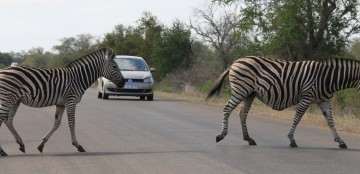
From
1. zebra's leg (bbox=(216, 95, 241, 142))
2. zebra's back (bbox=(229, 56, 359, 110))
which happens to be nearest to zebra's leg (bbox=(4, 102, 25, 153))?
zebra's leg (bbox=(216, 95, 241, 142))

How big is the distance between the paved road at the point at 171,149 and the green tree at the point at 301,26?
12.1 m

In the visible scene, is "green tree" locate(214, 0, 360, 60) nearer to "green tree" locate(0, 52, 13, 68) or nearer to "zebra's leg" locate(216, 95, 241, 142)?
"zebra's leg" locate(216, 95, 241, 142)

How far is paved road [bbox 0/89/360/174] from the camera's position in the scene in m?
9.13

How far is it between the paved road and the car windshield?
984cm

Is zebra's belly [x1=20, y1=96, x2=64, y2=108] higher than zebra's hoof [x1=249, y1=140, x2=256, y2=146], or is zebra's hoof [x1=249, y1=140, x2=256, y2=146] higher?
zebra's belly [x1=20, y1=96, x2=64, y2=108]

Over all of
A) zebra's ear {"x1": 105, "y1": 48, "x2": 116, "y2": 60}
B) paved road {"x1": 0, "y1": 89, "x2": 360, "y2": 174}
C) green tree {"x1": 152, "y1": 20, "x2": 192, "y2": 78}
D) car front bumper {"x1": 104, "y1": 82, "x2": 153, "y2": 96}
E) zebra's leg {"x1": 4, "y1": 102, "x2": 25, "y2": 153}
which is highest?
green tree {"x1": 152, "y1": 20, "x2": 192, "y2": 78}

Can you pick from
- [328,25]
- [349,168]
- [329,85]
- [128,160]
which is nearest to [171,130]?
[329,85]

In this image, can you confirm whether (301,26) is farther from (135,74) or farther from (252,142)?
(252,142)

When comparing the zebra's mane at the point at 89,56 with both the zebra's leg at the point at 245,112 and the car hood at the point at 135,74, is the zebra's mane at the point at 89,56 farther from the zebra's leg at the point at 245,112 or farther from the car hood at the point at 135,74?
the car hood at the point at 135,74

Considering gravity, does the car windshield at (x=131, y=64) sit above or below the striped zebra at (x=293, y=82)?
above

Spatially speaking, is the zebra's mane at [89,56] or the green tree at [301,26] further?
the green tree at [301,26]

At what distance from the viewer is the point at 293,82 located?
1223 cm

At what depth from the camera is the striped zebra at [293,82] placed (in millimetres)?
12102

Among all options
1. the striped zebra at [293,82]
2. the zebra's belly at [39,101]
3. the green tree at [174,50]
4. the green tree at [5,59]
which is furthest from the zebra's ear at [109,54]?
the green tree at [5,59]
